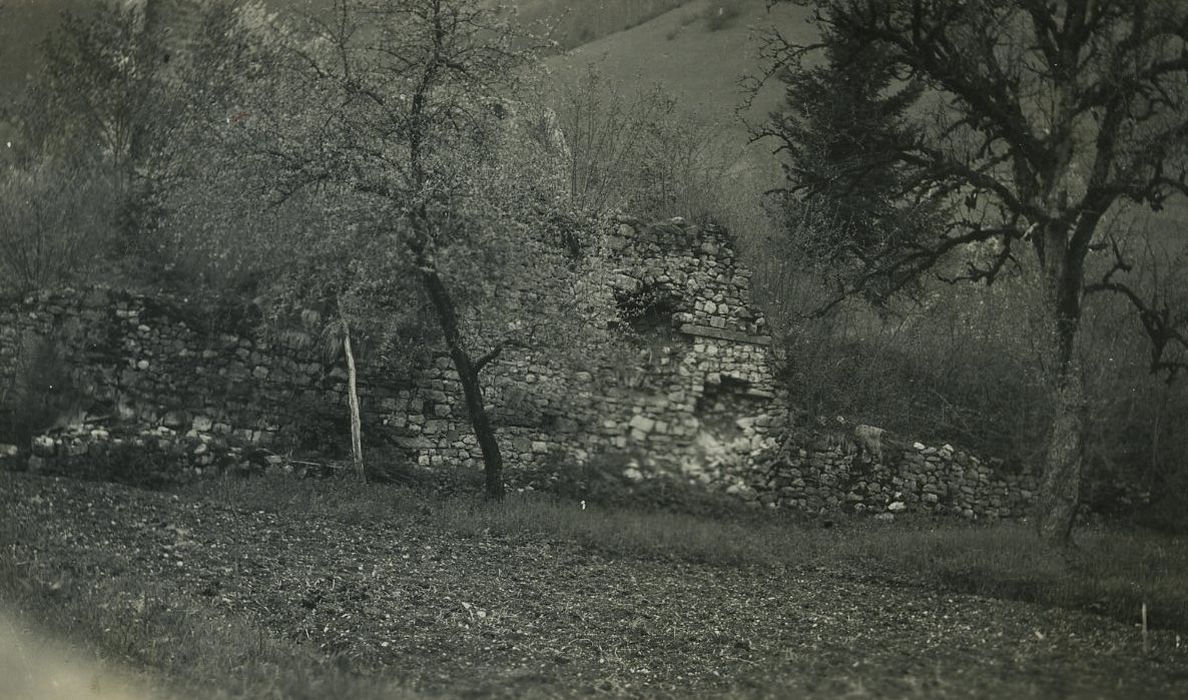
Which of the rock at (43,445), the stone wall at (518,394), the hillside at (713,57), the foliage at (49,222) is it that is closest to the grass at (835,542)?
the stone wall at (518,394)

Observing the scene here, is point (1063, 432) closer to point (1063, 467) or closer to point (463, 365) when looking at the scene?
point (1063, 467)

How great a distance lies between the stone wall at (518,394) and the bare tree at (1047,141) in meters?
1.58

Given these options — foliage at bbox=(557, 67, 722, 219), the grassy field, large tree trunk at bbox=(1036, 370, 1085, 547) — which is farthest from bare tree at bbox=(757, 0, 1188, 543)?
foliage at bbox=(557, 67, 722, 219)

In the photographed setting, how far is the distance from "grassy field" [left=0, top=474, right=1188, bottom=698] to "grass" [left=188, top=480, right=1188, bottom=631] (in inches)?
0.5

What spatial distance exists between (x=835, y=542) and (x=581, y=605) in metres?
1.51

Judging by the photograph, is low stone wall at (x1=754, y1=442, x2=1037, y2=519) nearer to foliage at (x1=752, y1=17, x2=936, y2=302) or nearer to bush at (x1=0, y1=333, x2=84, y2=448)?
foliage at (x1=752, y1=17, x2=936, y2=302)

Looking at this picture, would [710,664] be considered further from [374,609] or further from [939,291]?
[939,291]

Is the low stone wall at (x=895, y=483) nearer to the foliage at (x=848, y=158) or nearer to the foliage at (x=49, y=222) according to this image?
the foliage at (x=848, y=158)

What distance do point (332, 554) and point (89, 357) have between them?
2.81 meters

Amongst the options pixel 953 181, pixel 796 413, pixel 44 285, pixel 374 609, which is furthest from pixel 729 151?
pixel 44 285

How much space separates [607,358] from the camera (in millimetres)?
7434

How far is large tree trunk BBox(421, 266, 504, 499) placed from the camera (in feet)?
25.2

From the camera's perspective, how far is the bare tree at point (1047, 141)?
3592mm

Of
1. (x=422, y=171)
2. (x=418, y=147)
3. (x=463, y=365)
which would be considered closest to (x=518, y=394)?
(x=463, y=365)
